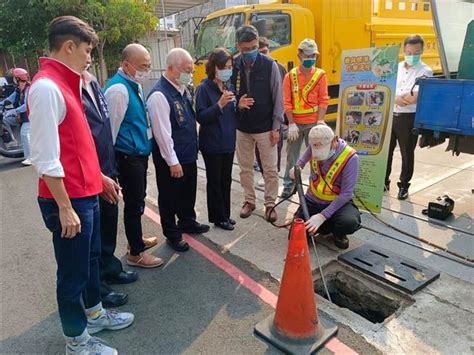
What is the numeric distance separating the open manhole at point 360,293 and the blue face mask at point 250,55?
7.04 ft

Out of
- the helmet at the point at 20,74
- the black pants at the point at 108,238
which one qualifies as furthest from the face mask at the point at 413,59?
the helmet at the point at 20,74

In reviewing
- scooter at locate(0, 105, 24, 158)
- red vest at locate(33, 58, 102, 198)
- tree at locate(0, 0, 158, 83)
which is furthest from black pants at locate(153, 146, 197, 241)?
tree at locate(0, 0, 158, 83)

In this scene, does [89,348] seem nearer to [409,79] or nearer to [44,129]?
[44,129]

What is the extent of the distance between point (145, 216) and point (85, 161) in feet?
8.42

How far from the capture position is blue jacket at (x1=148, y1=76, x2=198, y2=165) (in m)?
3.31

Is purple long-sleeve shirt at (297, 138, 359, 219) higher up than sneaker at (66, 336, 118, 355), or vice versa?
purple long-sleeve shirt at (297, 138, 359, 219)

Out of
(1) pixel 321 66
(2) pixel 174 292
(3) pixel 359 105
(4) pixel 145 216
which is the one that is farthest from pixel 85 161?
(1) pixel 321 66

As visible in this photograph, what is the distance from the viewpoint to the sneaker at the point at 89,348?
2.27m

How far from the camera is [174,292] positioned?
3.06 metres

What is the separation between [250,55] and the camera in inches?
154

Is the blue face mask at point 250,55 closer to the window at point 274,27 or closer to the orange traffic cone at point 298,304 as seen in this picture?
the orange traffic cone at point 298,304

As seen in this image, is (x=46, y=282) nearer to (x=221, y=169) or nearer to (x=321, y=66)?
(x=221, y=169)

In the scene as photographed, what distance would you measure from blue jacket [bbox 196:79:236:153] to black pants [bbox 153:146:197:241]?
0.30 meters

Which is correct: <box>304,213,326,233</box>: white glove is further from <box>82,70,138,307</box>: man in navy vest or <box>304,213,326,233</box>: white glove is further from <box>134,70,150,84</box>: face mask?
<box>134,70,150,84</box>: face mask
